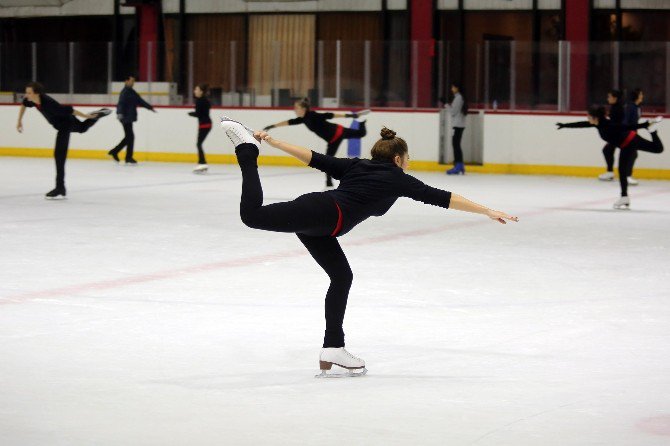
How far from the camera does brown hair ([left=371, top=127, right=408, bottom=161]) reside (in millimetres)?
6418

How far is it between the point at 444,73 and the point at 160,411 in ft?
69.9

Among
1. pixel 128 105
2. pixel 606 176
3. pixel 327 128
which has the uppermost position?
pixel 128 105

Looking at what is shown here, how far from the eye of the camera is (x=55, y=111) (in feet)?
53.6

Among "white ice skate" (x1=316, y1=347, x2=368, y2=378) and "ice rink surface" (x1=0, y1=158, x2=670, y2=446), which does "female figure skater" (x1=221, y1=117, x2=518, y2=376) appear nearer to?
"white ice skate" (x1=316, y1=347, x2=368, y2=378)

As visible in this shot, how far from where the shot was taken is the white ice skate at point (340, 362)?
630 cm

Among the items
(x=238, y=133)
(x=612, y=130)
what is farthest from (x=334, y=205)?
(x=612, y=130)

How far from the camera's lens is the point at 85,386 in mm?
6031

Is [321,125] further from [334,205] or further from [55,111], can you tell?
[334,205]

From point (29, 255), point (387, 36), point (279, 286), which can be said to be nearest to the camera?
point (279, 286)

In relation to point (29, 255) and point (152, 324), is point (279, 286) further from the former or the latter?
point (29, 255)

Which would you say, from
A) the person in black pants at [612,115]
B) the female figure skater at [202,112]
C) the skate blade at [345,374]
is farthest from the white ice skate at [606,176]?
the skate blade at [345,374]

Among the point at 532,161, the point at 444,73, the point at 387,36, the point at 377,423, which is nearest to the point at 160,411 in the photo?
the point at 377,423

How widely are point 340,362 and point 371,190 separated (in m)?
0.89

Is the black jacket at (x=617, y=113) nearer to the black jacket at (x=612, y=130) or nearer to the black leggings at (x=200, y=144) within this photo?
the black jacket at (x=612, y=130)
